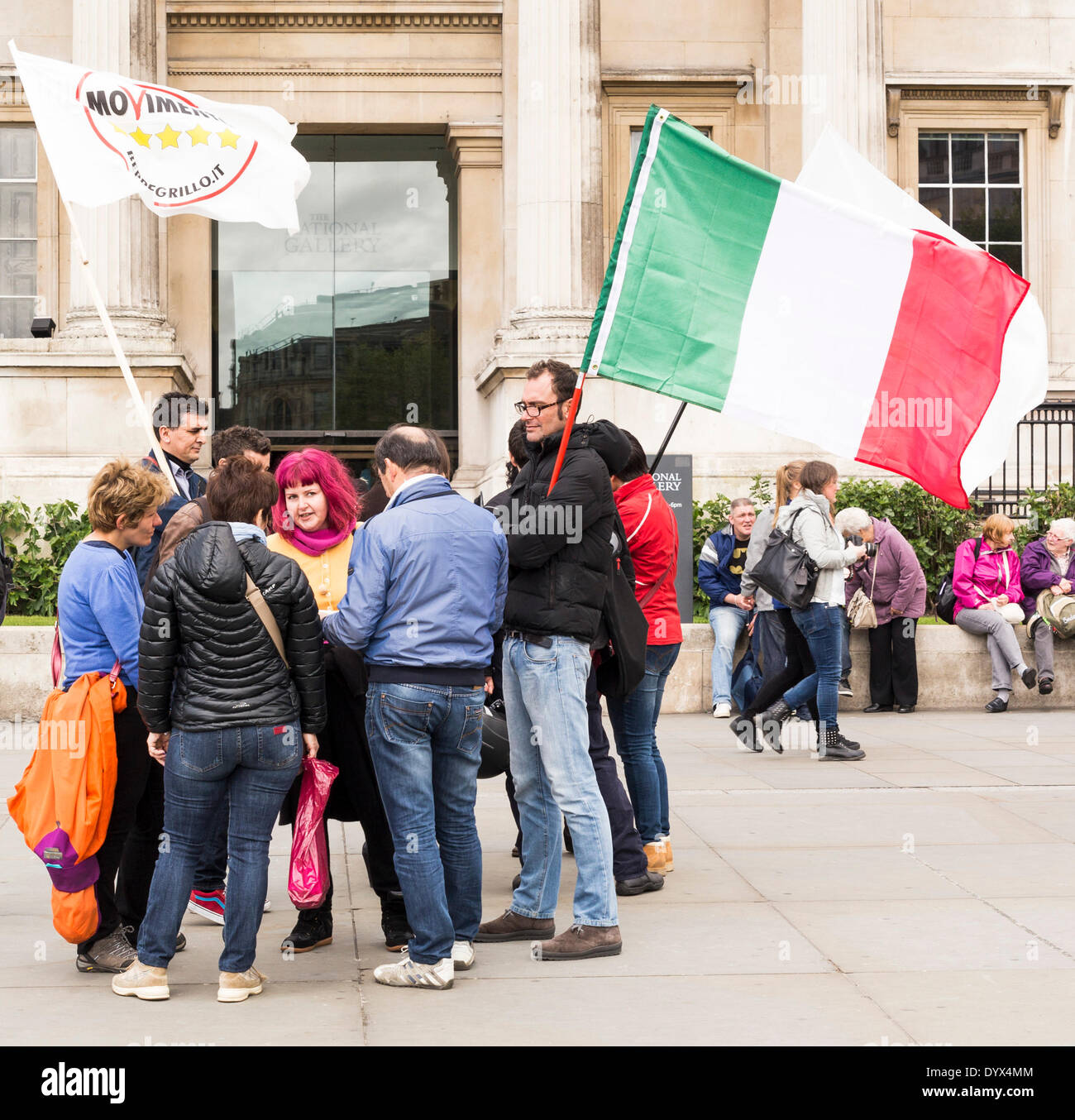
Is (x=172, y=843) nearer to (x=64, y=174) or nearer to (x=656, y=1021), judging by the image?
(x=656, y=1021)

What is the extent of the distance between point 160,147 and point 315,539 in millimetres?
3295

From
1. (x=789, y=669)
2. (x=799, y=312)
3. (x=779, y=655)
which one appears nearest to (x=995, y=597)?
(x=779, y=655)

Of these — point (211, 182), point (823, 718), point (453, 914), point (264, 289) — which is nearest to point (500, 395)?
point (264, 289)

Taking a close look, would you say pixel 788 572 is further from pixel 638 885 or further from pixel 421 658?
pixel 421 658

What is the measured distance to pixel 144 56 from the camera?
57.5 ft

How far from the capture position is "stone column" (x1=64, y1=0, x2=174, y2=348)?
16828 mm

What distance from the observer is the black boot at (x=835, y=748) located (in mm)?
10938

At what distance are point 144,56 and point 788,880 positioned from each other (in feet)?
45.0

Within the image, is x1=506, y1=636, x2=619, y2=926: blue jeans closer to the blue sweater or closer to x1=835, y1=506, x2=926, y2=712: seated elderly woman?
the blue sweater

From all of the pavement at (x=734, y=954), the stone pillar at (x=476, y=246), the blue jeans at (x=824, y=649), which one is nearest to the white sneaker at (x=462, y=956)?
the pavement at (x=734, y=954)

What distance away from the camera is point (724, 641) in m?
13.0

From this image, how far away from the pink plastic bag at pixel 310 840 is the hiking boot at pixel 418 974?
15.0 inches

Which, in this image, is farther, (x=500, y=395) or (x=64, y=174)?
(x=500, y=395)
